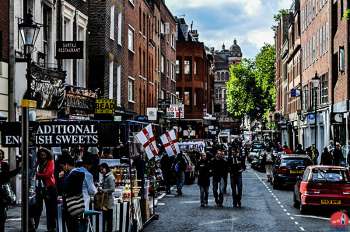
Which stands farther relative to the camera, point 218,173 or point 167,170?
point 167,170

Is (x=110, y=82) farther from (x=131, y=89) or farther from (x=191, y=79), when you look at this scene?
(x=191, y=79)

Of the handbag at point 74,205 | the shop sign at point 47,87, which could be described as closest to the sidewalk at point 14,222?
the handbag at point 74,205

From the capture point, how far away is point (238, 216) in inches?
872

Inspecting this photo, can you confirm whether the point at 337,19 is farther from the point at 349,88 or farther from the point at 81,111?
the point at 81,111

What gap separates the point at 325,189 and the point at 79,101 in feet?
43.4

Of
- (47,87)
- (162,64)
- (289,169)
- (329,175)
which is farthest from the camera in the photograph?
(162,64)

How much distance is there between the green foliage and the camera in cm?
10988

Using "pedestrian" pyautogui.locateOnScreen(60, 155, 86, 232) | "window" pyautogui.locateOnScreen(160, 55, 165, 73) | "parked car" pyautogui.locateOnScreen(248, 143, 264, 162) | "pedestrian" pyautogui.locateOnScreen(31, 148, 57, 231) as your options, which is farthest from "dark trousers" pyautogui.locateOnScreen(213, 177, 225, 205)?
"window" pyautogui.locateOnScreen(160, 55, 165, 73)

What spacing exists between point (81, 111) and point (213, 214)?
11776 mm

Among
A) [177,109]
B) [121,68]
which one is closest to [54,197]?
[121,68]

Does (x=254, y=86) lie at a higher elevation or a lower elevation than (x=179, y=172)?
higher

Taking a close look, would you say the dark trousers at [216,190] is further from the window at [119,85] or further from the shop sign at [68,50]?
the window at [119,85]

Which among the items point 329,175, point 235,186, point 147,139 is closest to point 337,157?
point 235,186

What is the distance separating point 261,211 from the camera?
2378cm
